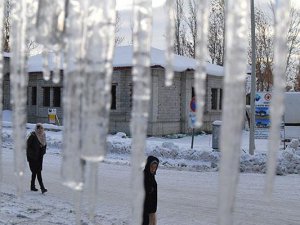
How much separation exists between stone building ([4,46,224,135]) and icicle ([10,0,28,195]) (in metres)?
22.1

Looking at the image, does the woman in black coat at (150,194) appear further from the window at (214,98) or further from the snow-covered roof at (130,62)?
the window at (214,98)

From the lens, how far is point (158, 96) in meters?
26.2

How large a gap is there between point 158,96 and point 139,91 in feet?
80.7

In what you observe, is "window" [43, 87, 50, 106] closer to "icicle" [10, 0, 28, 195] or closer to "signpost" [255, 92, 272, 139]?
"signpost" [255, 92, 272, 139]

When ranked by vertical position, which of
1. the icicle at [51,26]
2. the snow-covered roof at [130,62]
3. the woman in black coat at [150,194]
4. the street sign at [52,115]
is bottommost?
the woman in black coat at [150,194]

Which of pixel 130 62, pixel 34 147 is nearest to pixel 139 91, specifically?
pixel 34 147

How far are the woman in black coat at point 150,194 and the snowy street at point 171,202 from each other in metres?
1.18

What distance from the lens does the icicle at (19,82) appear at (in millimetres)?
1932

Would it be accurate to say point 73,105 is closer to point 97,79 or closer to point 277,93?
point 97,79

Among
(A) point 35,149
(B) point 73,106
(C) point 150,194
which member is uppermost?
(B) point 73,106

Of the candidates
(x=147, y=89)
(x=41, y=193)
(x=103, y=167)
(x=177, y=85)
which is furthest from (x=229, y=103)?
(x=177, y=85)

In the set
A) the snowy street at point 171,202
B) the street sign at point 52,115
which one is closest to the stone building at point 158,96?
the street sign at point 52,115

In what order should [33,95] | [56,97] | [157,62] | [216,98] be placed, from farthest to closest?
[33,95] → [216,98] → [56,97] → [157,62]

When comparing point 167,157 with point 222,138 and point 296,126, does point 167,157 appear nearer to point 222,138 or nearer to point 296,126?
point 296,126
